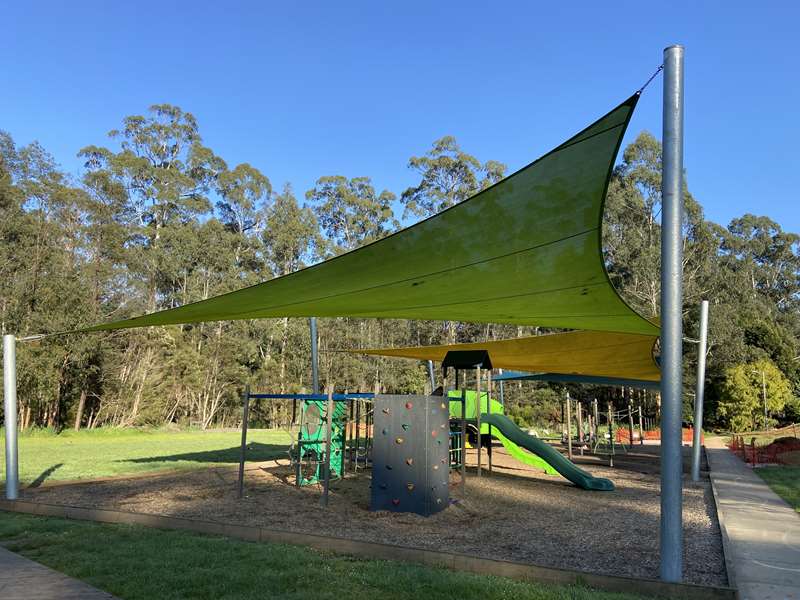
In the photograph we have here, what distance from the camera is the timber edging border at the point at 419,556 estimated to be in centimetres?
348

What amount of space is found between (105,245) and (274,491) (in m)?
21.2

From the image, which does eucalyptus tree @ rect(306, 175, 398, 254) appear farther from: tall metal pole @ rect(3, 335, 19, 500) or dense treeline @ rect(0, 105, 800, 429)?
tall metal pole @ rect(3, 335, 19, 500)

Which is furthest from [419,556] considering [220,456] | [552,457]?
[220,456]

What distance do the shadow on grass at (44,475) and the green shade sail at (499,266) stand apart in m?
3.57

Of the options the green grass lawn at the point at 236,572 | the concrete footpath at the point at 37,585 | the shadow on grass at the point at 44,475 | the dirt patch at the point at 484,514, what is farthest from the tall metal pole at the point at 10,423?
the concrete footpath at the point at 37,585

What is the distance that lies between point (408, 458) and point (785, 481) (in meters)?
6.98

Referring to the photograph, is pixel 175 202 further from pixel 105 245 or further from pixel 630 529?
pixel 630 529

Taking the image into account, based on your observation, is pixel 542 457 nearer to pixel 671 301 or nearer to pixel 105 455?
pixel 671 301

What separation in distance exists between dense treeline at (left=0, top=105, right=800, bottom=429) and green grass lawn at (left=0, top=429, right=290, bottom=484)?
72.4 inches

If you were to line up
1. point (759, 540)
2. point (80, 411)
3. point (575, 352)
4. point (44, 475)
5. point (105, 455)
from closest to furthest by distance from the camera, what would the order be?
point (759, 540) → point (44, 475) → point (575, 352) → point (105, 455) → point (80, 411)

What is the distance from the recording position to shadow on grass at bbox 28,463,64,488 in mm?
7986

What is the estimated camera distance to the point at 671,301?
147 inches

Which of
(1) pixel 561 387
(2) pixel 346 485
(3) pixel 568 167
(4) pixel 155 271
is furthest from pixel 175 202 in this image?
(3) pixel 568 167

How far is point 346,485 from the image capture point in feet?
28.2
